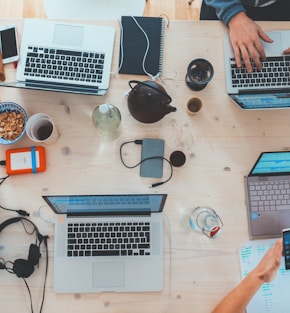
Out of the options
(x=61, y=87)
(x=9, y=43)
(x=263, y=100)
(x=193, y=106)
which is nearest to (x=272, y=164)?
(x=263, y=100)

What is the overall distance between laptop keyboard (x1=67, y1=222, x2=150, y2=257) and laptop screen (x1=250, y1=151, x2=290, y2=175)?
0.43 m

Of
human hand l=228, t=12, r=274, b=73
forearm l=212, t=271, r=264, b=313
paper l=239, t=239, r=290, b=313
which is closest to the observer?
forearm l=212, t=271, r=264, b=313

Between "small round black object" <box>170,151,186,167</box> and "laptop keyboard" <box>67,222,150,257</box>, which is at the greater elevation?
"small round black object" <box>170,151,186,167</box>

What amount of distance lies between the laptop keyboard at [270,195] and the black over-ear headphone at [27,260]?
677 mm

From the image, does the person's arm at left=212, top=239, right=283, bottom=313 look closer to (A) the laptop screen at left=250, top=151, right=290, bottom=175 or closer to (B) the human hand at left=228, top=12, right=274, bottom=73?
(A) the laptop screen at left=250, top=151, right=290, bottom=175

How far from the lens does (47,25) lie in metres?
1.08

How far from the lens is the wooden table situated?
97cm

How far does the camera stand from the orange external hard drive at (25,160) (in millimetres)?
1021

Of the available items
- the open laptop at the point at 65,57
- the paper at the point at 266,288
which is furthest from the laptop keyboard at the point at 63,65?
the paper at the point at 266,288

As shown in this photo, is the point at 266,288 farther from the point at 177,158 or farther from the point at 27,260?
the point at 27,260

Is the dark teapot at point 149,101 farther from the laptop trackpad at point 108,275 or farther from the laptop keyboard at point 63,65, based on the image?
the laptop trackpad at point 108,275

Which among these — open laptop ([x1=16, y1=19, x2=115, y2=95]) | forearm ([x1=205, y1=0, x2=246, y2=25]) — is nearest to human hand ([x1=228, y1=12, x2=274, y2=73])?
forearm ([x1=205, y1=0, x2=246, y2=25])

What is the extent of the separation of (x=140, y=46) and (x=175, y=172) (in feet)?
1.49

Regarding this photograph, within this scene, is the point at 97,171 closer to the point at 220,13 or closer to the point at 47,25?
the point at 47,25
